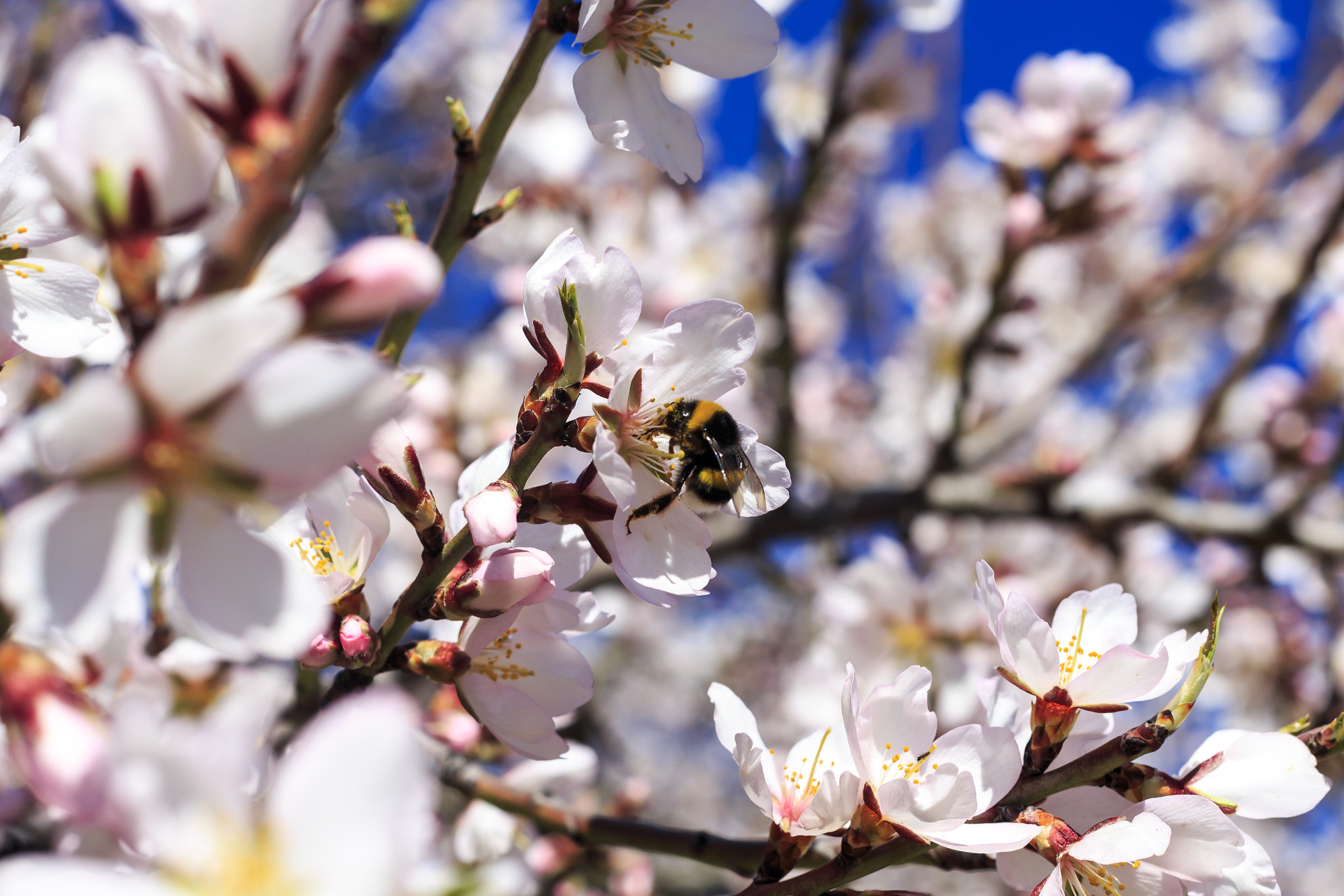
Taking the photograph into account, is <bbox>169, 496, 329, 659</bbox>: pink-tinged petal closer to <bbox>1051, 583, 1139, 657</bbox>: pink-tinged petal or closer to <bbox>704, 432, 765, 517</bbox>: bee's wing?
<bbox>704, 432, 765, 517</bbox>: bee's wing

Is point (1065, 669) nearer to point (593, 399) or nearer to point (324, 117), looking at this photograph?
point (593, 399)

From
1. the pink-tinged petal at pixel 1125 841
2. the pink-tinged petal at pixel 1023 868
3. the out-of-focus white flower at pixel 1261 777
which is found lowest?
the pink-tinged petal at pixel 1023 868

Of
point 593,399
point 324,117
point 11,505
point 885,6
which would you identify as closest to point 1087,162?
point 885,6

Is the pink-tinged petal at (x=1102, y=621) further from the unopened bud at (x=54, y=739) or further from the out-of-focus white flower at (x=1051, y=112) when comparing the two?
the out-of-focus white flower at (x=1051, y=112)

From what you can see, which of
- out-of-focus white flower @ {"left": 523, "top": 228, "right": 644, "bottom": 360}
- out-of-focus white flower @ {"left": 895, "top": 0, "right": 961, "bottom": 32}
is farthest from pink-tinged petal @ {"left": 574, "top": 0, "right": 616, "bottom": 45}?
out-of-focus white flower @ {"left": 895, "top": 0, "right": 961, "bottom": 32}

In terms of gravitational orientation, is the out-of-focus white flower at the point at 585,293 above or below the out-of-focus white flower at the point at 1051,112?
above

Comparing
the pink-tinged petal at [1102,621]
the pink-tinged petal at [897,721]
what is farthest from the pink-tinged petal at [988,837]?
the pink-tinged petal at [1102,621]

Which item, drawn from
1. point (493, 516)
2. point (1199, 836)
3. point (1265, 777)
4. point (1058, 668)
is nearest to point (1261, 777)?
point (1265, 777)
